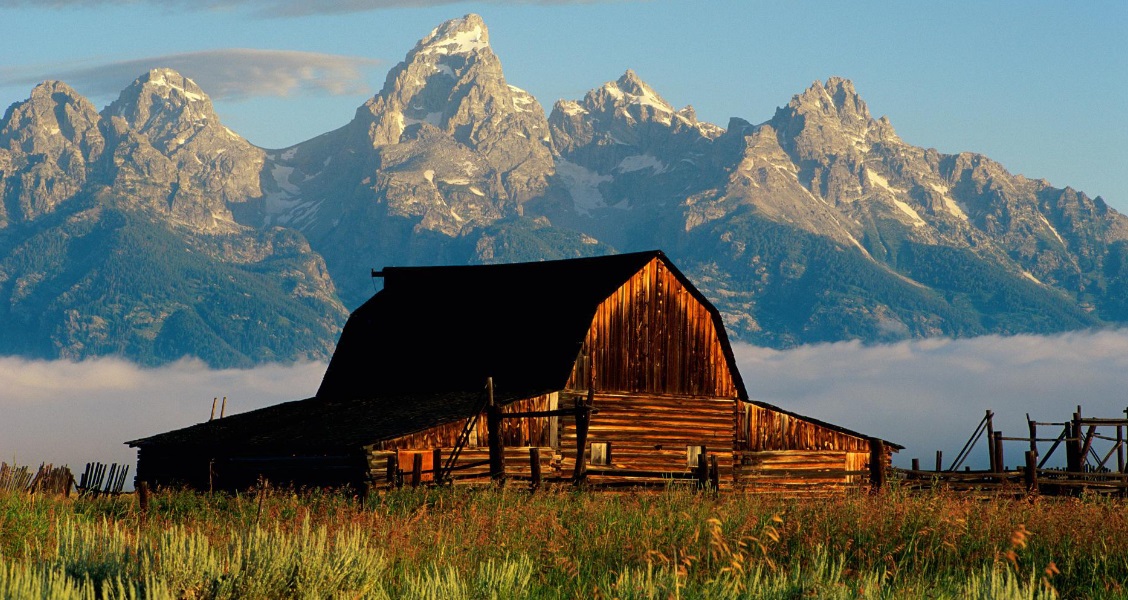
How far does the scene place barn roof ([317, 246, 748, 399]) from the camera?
40094 millimetres

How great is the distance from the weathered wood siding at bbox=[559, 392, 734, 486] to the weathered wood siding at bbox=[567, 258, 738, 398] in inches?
13.3

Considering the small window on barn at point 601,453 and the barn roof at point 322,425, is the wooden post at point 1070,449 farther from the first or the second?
the barn roof at point 322,425

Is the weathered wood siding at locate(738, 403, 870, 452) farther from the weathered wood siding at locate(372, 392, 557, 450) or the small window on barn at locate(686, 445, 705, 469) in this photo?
the weathered wood siding at locate(372, 392, 557, 450)

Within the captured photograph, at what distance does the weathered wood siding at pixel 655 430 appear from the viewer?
130ft

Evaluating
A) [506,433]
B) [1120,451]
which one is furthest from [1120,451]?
[506,433]

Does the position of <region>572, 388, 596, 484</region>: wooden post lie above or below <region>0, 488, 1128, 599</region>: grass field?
above

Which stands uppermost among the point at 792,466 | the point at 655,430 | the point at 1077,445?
the point at 655,430

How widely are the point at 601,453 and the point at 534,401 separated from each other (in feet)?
10.6

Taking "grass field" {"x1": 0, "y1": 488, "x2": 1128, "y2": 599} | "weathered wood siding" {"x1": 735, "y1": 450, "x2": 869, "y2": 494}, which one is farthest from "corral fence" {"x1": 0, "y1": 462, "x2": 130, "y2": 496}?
"weathered wood siding" {"x1": 735, "y1": 450, "x2": 869, "y2": 494}

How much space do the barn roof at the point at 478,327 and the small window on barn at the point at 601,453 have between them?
229cm

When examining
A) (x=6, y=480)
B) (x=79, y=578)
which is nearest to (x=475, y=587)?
(x=79, y=578)

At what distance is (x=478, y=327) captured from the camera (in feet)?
142

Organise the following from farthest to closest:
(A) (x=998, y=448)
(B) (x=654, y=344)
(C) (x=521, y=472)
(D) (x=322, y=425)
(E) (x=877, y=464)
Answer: (A) (x=998, y=448)
(B) (x=654, y=344)
(D) (x=322, y=425)
(C) (x=521, y=472)
(E) (x=877, y=464)

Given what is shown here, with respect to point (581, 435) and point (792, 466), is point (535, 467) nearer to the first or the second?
point (581, 435)
